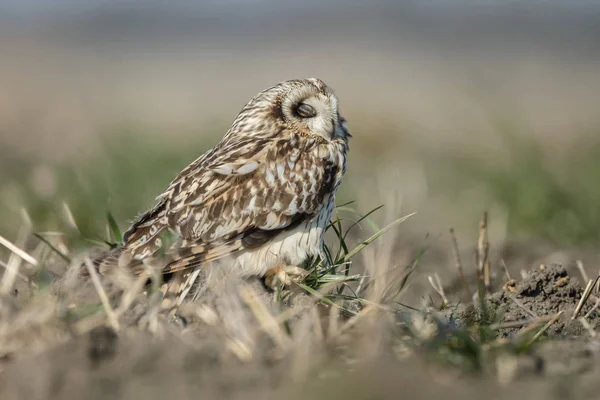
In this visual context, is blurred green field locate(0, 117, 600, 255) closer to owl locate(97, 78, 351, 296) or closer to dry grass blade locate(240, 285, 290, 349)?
owl locate(97, 78, 351, 296)

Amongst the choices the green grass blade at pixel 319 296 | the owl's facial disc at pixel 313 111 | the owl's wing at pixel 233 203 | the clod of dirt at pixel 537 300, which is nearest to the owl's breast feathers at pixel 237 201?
the owl's wing at pixel 233 203

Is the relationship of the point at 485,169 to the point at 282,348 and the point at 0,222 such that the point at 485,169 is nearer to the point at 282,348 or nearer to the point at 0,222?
the point at 0,222

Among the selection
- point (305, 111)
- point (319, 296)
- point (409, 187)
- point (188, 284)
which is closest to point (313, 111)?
point (305, 111)

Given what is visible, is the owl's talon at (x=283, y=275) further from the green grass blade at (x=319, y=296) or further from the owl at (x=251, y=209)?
the green grass blade at (x=319, y=296)

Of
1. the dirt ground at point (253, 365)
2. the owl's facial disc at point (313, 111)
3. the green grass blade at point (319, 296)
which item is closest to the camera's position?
the dirt ground at point (253, 365)

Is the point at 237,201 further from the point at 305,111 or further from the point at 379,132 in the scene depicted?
the point at 379,132

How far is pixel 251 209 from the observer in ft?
19.0

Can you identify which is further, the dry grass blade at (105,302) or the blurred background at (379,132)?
the blurred background at (379,132)

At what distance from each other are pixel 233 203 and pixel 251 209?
111 millimetres

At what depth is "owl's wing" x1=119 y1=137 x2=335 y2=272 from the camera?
5.62 meters

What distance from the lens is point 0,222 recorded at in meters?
8.73

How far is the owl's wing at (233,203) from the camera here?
5.62m

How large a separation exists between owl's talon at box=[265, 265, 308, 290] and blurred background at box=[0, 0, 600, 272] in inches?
28.5

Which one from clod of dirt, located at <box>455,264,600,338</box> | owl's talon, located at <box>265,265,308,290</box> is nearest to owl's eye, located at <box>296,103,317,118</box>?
owl's talon, located at <box>265,265,308,290</box>
